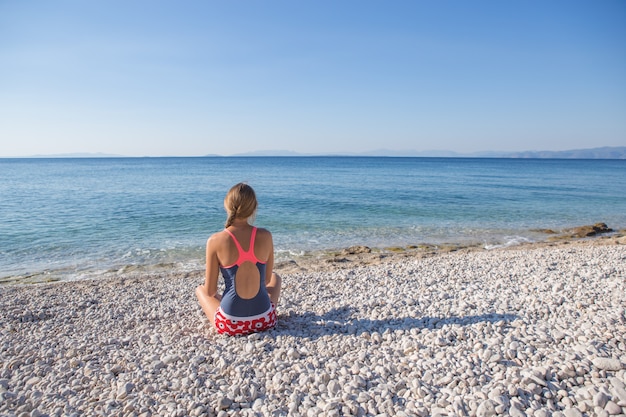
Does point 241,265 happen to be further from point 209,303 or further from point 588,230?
point 588,230

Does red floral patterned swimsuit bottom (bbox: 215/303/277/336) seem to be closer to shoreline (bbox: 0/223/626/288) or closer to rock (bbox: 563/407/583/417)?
rock (bbox: 563/407/583/417)

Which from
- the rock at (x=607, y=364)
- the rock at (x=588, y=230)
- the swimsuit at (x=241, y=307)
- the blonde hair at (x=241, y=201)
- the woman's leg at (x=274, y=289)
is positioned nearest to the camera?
the rock at (x=607, y=364)

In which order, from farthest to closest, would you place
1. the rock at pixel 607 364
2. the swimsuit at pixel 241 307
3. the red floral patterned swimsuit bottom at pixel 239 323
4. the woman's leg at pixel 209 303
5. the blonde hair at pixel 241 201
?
1. the woman's leg at pixel 209 303
2. the red floral patterned swimsuit bottom at pixel 239 323
3. the swimsuit at pixel 241 307
4. the blonde hair at pixel 241 201
5. the rock at pixel 607 364

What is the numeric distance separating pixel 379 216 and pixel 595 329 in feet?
45.0

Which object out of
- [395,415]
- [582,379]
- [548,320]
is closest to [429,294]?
[548,320]

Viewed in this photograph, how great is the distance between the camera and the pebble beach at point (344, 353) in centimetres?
332

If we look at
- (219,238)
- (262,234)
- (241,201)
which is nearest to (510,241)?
(262,234)

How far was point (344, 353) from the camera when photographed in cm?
432

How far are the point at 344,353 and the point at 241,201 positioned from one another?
2148 mm

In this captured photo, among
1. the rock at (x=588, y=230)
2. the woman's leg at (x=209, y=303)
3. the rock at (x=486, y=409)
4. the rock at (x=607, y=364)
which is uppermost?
the woman's leg at (x=209, y=303)

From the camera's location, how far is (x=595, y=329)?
450 cm

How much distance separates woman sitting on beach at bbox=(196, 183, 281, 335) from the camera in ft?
14.8

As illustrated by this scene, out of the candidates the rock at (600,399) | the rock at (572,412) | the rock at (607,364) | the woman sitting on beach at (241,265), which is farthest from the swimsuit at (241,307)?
the rock at (607,364)

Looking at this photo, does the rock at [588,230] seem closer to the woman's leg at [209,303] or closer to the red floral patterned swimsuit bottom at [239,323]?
the red floral patterned swimsuit bottom at [239,323]
